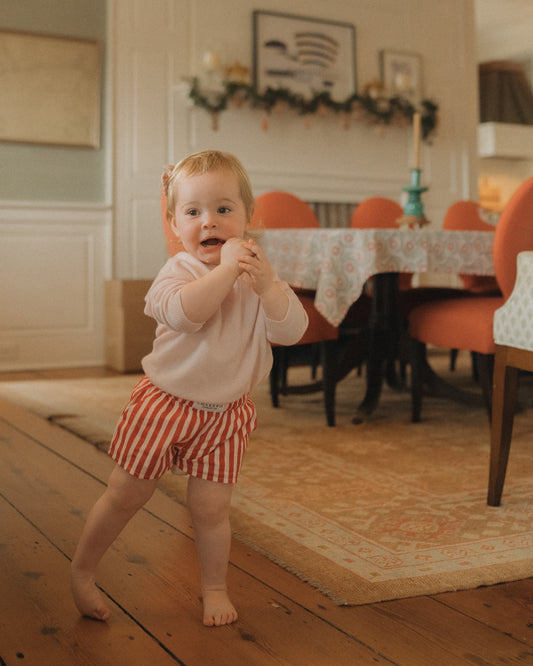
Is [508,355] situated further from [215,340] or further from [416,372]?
[416,372]

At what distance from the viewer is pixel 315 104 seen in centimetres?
536

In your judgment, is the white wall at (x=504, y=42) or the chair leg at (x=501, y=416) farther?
the white wall at (x=504, y=42)

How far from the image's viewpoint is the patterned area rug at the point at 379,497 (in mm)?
1435

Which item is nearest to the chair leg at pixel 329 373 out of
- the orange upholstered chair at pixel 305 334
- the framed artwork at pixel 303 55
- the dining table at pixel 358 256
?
the orange upholstered chair at pixel 305 334

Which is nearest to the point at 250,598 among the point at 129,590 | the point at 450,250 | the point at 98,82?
the point at 129,590

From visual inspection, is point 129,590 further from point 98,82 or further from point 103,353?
point 98,82

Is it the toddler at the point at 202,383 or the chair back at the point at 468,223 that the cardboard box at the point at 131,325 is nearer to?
the chair back at the point at 468,223

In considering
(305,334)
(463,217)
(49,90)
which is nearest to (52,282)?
(49,90)

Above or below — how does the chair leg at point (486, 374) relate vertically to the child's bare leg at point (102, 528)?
above

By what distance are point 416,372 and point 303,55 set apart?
324 cm

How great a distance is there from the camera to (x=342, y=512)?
5.89 feet

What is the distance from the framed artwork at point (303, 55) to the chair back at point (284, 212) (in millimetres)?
1945

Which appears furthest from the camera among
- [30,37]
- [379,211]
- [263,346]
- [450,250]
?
[30,37]

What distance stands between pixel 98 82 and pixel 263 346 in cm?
410
